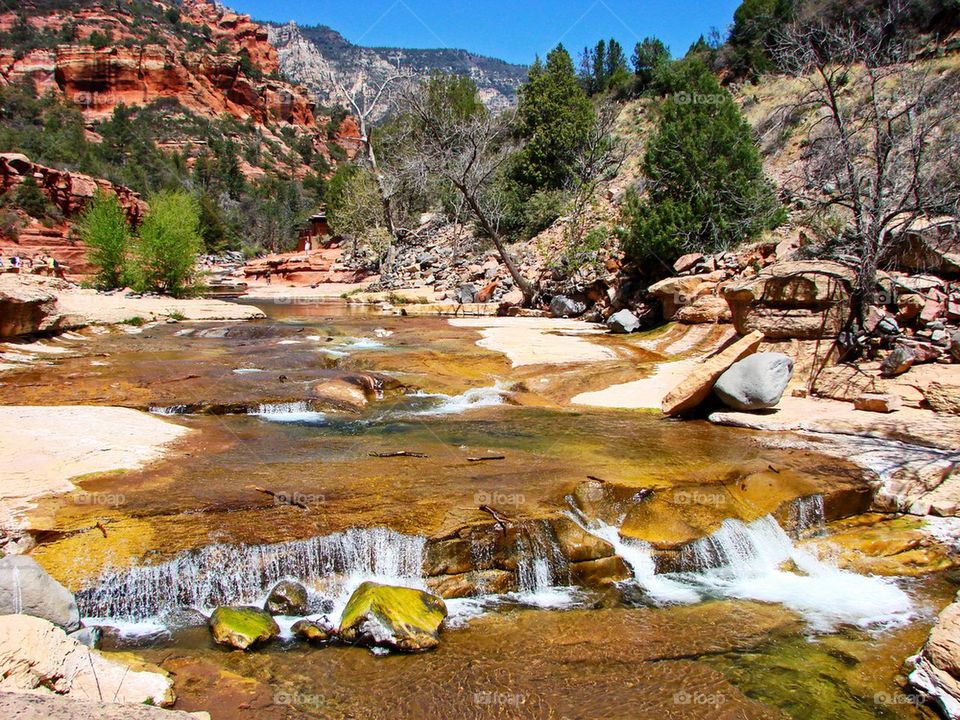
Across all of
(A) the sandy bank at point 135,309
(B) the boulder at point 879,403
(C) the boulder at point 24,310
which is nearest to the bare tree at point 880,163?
(B) the boulder at point 879,403

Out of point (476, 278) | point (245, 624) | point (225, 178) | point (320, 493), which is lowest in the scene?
point (245, 624)

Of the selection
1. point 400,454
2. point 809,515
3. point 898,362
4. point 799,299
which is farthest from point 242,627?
point 799,299

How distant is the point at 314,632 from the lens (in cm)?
467

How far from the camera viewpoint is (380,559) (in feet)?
17.7

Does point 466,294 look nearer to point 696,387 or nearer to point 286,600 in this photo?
point 696,387

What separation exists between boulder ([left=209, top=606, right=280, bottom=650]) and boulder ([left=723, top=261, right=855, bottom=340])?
9278 millimetres

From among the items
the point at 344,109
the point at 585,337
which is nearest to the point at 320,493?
the point at 585,337

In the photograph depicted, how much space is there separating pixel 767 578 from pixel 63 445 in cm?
698

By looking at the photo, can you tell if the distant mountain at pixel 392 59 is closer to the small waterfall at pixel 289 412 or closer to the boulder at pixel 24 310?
the boulder at pixel 24 310

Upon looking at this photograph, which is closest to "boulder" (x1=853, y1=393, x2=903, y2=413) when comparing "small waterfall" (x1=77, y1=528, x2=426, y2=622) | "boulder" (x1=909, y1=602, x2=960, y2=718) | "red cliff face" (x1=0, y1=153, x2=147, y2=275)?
"boulder" (x1=909, y1=602, x2=960, y2=718)

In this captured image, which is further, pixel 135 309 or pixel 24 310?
pixel 135 309

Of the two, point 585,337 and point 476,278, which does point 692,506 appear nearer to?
point 585,337

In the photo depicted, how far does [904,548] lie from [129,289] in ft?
76.4

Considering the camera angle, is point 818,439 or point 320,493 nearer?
point 320,493
